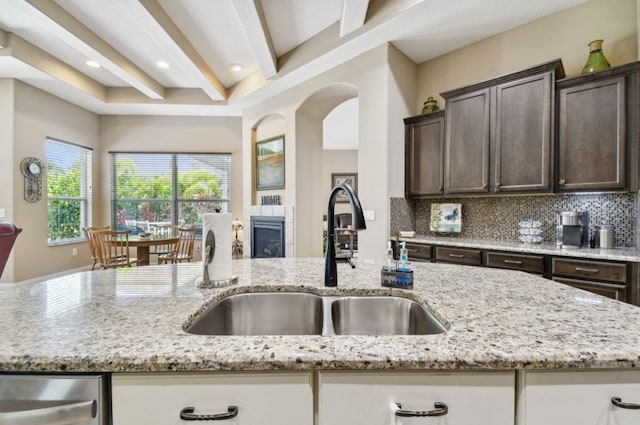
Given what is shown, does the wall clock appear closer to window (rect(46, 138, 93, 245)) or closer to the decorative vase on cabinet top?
window (rect(46, 138, 93, 245))

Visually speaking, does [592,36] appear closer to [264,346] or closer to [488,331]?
[488,331]

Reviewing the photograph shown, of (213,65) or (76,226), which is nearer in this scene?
(213,65)

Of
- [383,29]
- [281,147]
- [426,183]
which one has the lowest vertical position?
[426,183]

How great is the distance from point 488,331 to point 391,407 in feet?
1.04

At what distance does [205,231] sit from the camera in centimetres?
117

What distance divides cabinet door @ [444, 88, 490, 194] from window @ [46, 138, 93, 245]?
6314 millimetres

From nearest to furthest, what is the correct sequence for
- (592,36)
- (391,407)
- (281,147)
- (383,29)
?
1. (391,407)
2. (592,36)
3. (383,29)
4. (281,147)

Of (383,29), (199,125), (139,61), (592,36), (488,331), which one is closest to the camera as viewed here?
(488,331)

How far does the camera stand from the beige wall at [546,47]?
251cm

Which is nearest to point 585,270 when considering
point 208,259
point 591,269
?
point 591,269

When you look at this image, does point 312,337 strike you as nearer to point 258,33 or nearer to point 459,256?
point 459,256

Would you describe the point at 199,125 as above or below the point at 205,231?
above

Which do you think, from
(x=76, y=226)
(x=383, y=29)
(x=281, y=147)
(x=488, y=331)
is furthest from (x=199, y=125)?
(x=488, y=331)

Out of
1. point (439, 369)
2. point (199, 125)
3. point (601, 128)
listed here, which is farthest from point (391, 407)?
point (199, 125)
